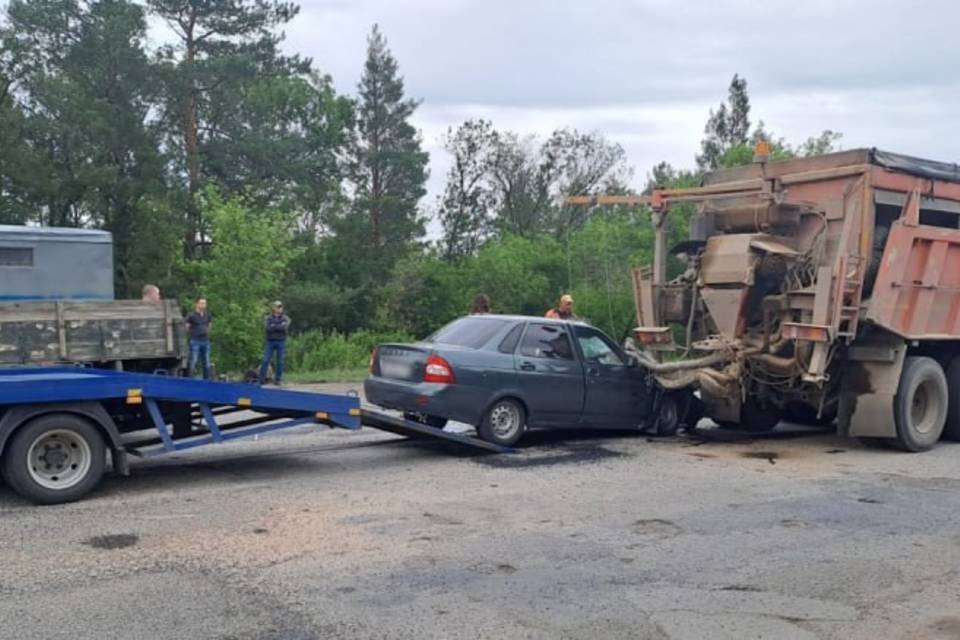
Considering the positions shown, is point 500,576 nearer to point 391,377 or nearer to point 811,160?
point 391,377

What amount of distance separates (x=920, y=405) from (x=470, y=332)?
5442 millimetres

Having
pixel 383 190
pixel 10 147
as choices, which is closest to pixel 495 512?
pixel 10 147

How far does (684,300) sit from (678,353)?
68cm

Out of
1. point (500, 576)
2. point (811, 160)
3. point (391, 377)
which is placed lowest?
point (500, 576)

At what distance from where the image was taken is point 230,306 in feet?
95.8

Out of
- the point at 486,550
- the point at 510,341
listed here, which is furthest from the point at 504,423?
the point at 486,550

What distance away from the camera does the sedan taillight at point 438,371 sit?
10312 millimetres

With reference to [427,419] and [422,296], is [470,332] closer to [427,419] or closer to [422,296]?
[427,419]

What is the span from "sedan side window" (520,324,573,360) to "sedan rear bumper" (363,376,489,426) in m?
0.85

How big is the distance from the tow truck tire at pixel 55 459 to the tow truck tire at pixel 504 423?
3931mm

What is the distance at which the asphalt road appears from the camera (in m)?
5.39

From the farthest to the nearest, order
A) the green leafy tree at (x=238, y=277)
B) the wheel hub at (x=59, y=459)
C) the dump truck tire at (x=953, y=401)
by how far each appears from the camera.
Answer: the green leafy tree at (x=238, y=277) < the dump truck tire at (x=953, y=401) < the wheel hub at (x=59, y=459)

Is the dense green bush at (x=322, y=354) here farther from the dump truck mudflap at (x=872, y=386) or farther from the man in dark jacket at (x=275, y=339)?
the dump truck mudflap at (x=872, y=386)

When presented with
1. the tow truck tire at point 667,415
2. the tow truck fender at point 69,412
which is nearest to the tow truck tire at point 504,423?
the tow truck tire at point 667,415
